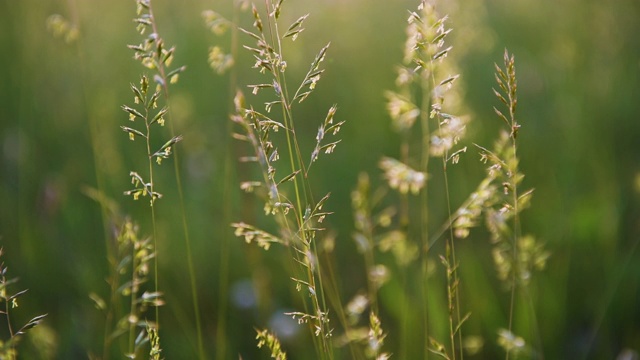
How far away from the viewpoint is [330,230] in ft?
7.20

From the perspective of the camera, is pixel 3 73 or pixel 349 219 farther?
pixel 3 73

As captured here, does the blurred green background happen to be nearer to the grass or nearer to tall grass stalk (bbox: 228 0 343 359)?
the grass

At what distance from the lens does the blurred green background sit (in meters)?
1.83

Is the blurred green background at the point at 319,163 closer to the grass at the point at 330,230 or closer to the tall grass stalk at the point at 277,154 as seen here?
the grass at the point at 330,230

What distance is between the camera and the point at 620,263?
6.18ft

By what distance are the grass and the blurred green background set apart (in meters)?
0.03

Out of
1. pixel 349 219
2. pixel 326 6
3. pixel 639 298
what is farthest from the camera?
pixel 326 6

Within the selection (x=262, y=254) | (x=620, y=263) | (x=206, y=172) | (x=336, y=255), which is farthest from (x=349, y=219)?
(x=620, y=263)

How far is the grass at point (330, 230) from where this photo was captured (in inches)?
41.3

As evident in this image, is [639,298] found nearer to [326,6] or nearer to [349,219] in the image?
[349,219]

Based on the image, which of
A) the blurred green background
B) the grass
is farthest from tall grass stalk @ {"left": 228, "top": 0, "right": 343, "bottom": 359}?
the blurred green background

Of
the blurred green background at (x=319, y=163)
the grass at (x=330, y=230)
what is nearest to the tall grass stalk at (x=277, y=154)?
the grass at (x=330, y=230)

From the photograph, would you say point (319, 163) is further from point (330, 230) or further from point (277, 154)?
point (277, 154)

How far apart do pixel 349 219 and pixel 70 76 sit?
1751 millimetres
